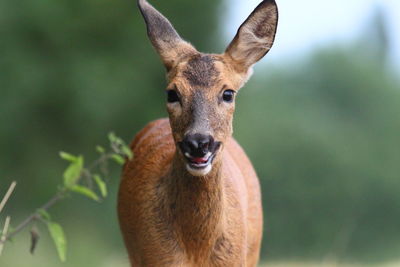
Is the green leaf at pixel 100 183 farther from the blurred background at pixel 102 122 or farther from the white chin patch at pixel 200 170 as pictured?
the blurred background at pixel 102 122

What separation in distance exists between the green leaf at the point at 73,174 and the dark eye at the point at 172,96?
149cm

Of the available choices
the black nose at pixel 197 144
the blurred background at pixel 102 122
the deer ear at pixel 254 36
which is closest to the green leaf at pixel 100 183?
the black nose at pixel 197 144

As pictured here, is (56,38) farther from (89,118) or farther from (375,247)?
(375,247)

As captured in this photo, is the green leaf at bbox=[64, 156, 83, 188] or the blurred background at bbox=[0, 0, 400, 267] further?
the blurred background at bbox=[0, 0, 400, 267]

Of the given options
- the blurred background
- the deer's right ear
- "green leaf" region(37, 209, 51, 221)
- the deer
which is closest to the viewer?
"green leaf" region(37, 209, 51, 221)

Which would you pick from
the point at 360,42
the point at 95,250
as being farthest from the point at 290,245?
the point at 360,42

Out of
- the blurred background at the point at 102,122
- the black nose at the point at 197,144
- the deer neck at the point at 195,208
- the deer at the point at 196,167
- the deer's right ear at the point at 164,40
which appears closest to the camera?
the black nose at the point at 197,144

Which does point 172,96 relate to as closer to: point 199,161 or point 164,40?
point 199,161

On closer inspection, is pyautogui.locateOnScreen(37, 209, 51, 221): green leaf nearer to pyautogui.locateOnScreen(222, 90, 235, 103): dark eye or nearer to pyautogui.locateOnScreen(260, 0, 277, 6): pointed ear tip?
pyautogui.locateOnScreen(222, 90, 235, 103): dark eye

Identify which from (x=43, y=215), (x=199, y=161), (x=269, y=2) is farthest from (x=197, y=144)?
(x=43, y=215)

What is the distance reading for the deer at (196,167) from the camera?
24.2 ft

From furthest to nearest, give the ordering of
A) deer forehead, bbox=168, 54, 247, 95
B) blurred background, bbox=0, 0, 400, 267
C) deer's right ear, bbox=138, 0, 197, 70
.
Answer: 1. blurred background, bbox=0, 0, 400, 267
2. deer's right ear, bbox=138, 0, 197, 70
3. deer forehead, bbox=168, 54, 247, 95

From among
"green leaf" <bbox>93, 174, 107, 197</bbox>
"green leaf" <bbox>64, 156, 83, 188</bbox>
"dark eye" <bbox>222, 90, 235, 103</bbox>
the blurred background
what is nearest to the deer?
"dark eye" <bbox>222, 90, 235, 103</bbox>

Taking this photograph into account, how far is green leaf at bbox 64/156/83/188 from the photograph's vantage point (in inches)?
238
